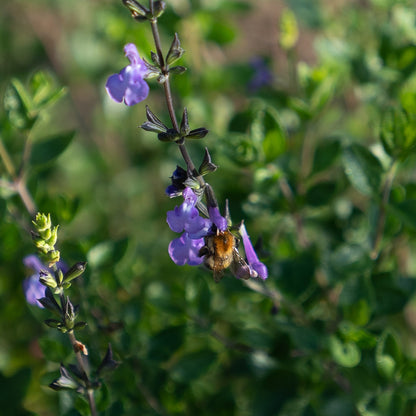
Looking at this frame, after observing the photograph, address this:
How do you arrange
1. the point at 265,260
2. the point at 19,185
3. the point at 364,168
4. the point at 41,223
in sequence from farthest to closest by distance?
the point at 19,185
the point at 364,168
the point at 265,260
the point at 41,223

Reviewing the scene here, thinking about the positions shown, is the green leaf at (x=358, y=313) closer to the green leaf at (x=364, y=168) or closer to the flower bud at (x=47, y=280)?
the green leaf at (x=364, y=168)

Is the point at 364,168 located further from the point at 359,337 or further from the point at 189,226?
the point at 189,226

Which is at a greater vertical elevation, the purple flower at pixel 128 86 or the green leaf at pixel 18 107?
the purple flower at pixel 128 86

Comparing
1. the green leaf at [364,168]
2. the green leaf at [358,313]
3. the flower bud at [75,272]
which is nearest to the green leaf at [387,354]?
the green leaf at [358,313]

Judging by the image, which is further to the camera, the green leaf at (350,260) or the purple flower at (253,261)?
the green leaf at (350,260)

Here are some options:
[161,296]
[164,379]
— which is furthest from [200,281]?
[164,379]

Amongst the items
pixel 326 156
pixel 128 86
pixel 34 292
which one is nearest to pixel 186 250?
pixel 128 86

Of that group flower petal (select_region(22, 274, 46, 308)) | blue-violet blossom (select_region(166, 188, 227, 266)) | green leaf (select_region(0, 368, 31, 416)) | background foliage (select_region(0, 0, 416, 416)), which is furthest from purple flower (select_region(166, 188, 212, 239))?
green leaf (select_region(0, 368, 31, 416))
